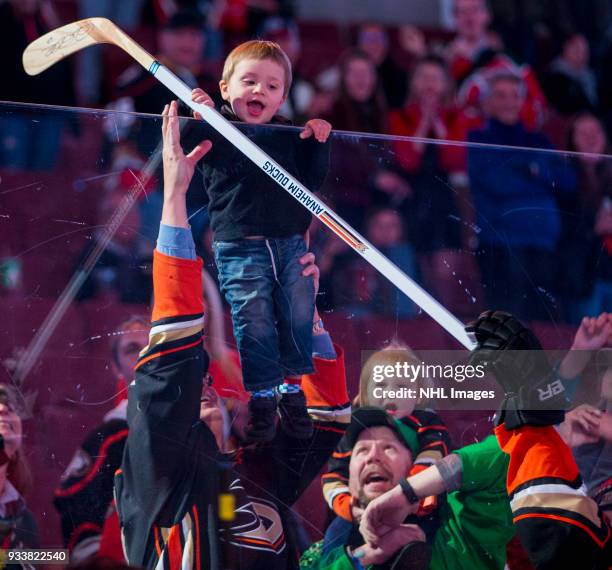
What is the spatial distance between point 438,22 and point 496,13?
0.64 metres

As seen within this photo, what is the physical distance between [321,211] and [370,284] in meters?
0.21

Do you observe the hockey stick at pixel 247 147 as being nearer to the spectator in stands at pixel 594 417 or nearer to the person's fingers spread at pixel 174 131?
the person's fingers spread at pixel 174 131

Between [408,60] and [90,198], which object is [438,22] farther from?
[90,198]

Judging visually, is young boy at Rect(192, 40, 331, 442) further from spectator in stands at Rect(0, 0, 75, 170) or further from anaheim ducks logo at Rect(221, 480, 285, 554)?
spectator in stands at Rect(0, 0, 75, 170)

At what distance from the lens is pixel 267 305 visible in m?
2.46

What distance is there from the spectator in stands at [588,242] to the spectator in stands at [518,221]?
0.03 meters

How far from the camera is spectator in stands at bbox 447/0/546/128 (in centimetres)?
505

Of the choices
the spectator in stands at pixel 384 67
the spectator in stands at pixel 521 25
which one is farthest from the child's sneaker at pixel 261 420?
the spectator in stands at pixel 521 25

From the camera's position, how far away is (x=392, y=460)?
2.50 m

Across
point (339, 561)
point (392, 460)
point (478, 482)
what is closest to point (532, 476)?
point (478, 482)

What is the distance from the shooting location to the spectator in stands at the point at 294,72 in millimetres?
4535

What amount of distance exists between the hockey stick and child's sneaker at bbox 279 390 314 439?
1.18 feet

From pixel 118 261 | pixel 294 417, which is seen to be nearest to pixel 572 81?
pixel 294 417

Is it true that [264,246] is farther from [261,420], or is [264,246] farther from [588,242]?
[588,242]
